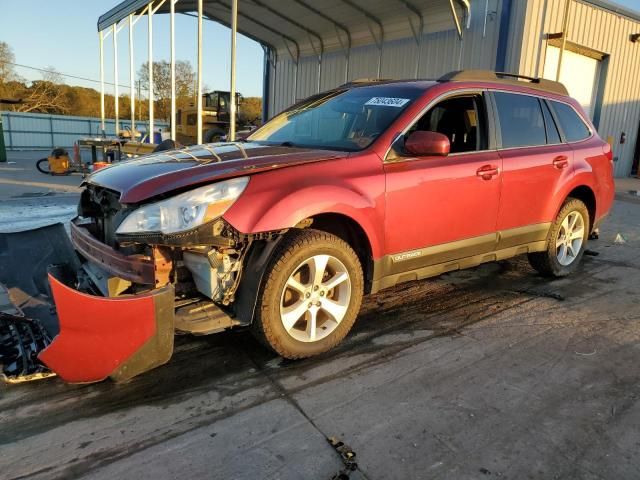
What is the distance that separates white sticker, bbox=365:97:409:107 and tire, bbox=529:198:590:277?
2.17m

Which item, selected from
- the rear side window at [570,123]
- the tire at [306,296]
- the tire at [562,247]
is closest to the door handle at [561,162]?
the rear side window at [570,123]

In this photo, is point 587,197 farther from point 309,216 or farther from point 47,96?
point 47,96

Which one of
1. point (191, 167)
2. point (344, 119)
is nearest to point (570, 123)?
point (344, 119)

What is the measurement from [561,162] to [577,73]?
39.6 ft

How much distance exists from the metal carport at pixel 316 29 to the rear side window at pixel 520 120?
733 centimetres

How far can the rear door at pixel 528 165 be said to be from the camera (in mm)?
4246

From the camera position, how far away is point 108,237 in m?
3.27

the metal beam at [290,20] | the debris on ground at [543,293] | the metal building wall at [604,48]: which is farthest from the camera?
the metal beam at [290,20]

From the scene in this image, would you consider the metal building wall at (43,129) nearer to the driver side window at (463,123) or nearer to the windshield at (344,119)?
the windshield at (344,119)

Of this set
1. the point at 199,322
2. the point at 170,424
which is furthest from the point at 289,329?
the point at 170,424

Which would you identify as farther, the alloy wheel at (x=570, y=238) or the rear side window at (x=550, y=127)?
the alloy wheel at (x=570, y=238)

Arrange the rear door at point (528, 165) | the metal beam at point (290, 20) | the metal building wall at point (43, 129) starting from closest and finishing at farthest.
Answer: the rear door at point (528, 165) → the metal beam at point (290, 20) → the metal building wall at point (43, 129)

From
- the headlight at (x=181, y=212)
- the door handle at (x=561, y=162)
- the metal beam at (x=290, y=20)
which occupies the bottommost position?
the headlight at (x=181, y=212)

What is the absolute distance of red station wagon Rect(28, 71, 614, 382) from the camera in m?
2.69
